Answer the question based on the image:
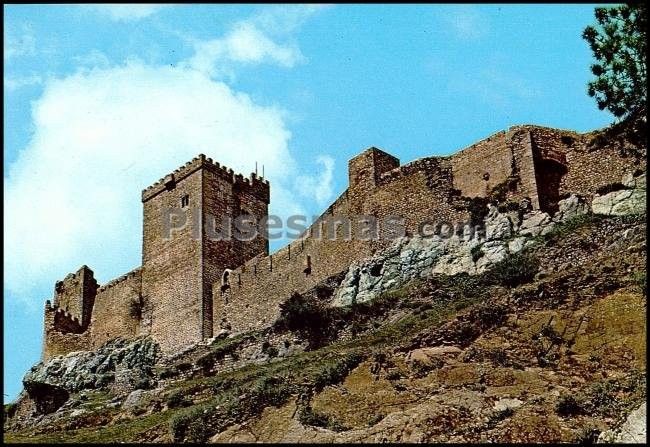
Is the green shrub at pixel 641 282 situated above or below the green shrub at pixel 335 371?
above

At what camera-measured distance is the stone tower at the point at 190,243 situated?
42.1 m

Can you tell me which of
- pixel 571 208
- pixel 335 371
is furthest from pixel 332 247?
pixel 335 371

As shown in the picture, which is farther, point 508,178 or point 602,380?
point 508,178

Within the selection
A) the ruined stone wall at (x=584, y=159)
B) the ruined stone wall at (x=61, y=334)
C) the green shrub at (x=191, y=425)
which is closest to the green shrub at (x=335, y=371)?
the green shrub at (x=191, y=425)

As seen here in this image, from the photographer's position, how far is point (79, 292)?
50031 mm

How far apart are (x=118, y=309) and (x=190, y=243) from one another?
20.3ft

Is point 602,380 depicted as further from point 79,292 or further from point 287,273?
point 79,292

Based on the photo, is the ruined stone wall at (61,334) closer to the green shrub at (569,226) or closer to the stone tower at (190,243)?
the stone tower at (190,243)

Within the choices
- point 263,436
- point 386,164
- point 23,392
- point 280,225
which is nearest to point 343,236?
point 386,164

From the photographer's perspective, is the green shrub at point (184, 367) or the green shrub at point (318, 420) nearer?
the green shrub at point (318, 420)

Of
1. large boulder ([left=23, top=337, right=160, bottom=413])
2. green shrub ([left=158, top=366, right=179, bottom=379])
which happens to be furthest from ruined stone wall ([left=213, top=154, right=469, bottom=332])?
green shrub ([left=158, top=366, right=179, bottom=379])

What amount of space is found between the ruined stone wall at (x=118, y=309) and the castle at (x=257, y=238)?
2.5 inches

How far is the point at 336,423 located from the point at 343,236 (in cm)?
1819

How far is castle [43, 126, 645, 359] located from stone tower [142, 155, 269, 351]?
0.05 metres
